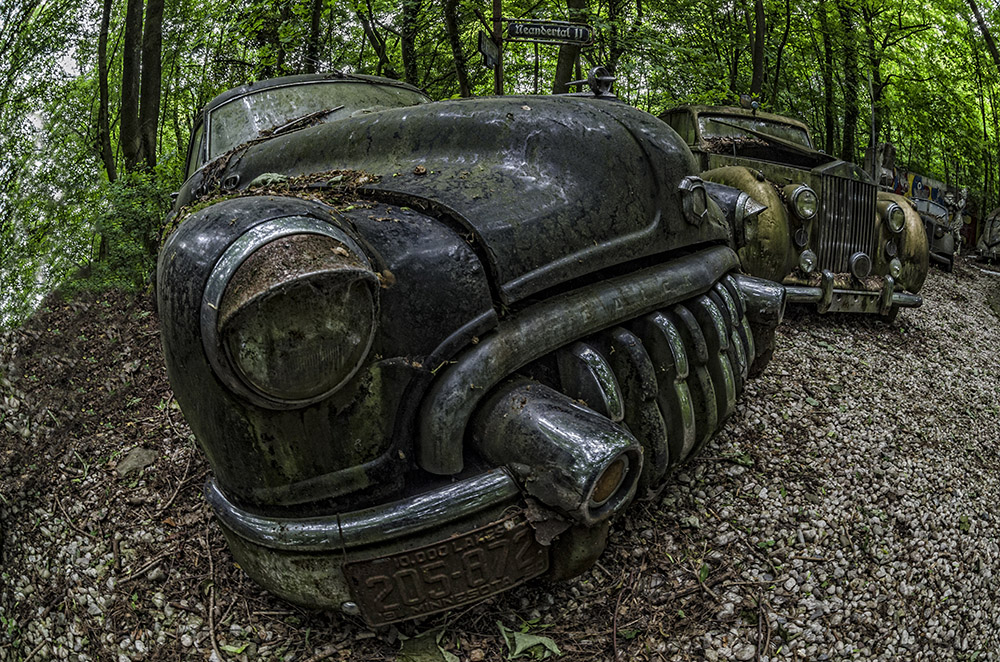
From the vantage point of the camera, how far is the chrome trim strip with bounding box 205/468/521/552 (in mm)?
1873

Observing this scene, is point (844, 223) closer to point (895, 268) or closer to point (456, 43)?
point (895, 268)

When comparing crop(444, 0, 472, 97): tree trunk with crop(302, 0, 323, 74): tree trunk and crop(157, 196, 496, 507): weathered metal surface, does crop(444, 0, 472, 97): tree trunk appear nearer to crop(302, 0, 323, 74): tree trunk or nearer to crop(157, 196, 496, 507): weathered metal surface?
crop(302, 0, 323, 74): tree trunk

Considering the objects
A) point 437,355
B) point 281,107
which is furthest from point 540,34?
point 437,355

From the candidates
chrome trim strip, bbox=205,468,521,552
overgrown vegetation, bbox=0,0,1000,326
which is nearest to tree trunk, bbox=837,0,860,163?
overgrown vegetation, bbox=0,0,1000,326

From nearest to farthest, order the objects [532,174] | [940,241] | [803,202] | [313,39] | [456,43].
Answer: [532,174]
[803,202]
[456,43]
[313,39]
[940,241]

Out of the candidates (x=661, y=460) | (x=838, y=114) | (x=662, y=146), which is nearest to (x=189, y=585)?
(x=661, y=460)

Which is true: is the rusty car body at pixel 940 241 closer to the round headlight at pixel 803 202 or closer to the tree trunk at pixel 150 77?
the round headlight at pixel 803 202

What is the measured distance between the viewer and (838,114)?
565 inches

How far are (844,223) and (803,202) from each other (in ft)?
2.10

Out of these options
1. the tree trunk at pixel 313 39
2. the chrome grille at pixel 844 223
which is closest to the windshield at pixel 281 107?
the chrome grille at pixel 844 223

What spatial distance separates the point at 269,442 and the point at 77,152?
689 cm

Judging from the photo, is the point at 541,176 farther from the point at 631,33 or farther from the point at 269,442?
the point at 631,33

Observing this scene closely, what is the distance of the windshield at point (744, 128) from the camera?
685cm

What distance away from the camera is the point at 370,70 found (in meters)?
12.1
